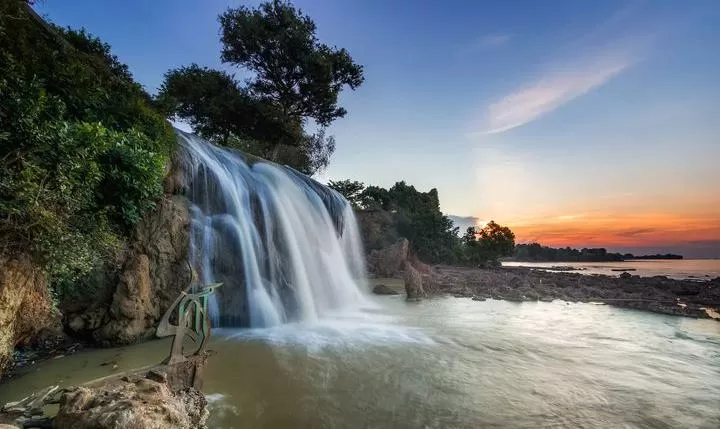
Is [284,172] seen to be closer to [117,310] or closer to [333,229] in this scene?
[333,229]

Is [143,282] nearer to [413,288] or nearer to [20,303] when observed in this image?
[20,303]

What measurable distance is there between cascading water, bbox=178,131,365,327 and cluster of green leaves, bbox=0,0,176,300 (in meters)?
1.74

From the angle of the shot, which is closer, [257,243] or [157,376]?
[157,376]

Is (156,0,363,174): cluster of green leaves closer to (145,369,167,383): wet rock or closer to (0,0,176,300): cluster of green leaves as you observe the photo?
(0,0,176,300): cluster of green leaves

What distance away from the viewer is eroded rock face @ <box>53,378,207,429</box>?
2676 mm

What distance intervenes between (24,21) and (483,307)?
1661 centimetres

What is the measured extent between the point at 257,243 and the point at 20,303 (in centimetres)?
628

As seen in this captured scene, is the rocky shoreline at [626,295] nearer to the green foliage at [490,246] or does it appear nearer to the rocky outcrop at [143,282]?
the rocky outcrop at [143,282]

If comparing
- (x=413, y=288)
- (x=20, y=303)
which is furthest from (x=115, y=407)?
(x=413, y=288)

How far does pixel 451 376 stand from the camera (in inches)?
246

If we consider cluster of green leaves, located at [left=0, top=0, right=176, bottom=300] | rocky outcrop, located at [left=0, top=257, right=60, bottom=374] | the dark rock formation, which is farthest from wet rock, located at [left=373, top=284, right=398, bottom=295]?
the dark rock formation

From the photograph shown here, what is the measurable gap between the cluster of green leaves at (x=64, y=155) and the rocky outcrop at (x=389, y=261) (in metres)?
21.8

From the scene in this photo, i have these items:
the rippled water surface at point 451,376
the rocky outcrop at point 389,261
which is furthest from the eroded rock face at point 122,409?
→ the rocky outcrop at point 389,261

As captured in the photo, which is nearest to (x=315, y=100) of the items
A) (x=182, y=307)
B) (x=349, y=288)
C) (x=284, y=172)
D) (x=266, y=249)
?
(x=284, y=172)
